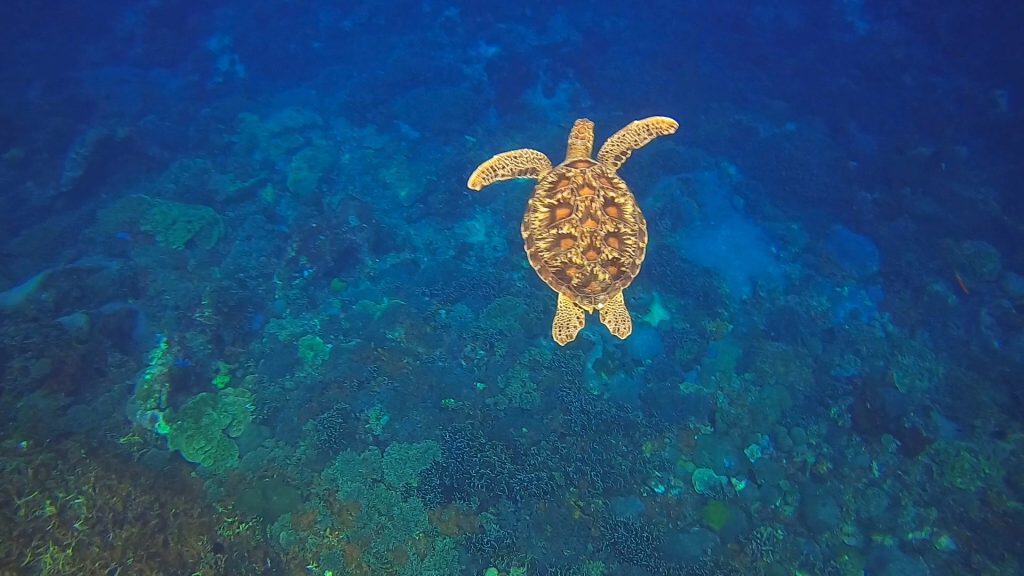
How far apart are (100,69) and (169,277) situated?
1114cm

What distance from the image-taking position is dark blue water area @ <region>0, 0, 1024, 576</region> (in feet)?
20.4

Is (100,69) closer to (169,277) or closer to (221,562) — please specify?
(169,277)

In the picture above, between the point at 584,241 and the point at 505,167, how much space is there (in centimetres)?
234

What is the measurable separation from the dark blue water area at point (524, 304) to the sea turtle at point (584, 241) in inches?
2.9

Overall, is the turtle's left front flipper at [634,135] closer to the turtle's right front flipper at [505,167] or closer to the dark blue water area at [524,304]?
the dark blue water area at [524,304]

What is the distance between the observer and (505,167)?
775 cm

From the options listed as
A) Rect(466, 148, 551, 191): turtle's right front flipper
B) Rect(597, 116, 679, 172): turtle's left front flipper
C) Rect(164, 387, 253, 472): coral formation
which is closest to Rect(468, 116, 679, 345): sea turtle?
Rect(466, 148, 551, 191): turtle's right front flipper

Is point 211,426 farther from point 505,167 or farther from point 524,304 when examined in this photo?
point 505,167

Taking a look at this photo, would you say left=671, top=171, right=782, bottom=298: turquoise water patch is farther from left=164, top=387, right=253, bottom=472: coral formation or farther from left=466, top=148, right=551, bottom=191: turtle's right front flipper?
left=164, top=387, right=253, bottom=472: coral formation

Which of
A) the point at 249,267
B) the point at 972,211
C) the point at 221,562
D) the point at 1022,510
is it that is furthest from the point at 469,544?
the point at 972,211

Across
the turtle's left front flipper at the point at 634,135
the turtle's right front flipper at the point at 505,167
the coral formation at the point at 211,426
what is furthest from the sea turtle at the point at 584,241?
the coral formation at the point at 211,426

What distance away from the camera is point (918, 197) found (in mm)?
10938

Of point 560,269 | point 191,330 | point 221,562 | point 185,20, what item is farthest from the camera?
point 185,20

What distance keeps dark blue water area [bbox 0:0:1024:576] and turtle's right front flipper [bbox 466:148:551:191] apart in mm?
55
